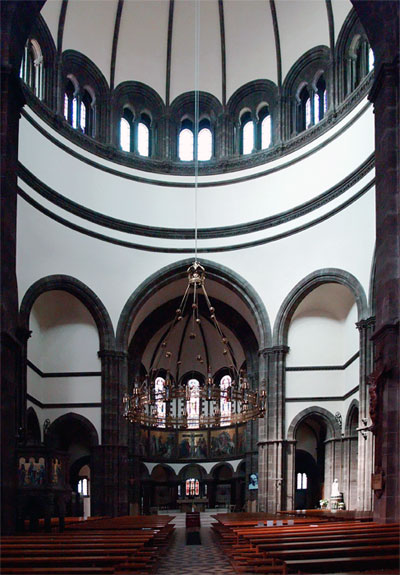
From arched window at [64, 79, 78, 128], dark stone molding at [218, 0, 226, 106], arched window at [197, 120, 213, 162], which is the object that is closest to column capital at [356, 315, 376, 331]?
arched window at [197, 120, 213, 162]

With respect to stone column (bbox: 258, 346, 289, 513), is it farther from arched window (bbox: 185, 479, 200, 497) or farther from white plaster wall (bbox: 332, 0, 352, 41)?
white plaster wall (bbox: 332, 0, 352, 41)

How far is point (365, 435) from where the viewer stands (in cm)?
2411

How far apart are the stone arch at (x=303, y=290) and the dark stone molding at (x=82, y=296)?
280 inches

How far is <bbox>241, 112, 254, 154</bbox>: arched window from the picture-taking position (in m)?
34.5

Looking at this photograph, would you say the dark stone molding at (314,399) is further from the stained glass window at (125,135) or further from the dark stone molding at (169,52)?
the dark stone molding at (169,52)

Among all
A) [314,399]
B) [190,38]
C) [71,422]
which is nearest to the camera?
[314,399]

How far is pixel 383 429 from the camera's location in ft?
43.2

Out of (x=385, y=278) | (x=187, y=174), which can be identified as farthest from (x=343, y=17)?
(x=385, y=278)

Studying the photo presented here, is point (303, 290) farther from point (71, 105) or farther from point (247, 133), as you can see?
point (71, 105)

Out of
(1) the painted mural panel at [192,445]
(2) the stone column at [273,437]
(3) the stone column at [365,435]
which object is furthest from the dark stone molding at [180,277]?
(1) the painted mural panel at [192,445]

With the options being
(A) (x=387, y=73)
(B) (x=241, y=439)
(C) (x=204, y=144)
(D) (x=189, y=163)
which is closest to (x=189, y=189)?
(D) (x=189, y=163)

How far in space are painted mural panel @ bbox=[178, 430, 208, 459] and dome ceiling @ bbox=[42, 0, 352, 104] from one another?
62.0ft

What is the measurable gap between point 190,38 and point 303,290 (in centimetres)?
1311

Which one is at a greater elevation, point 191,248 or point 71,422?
point 191,248
